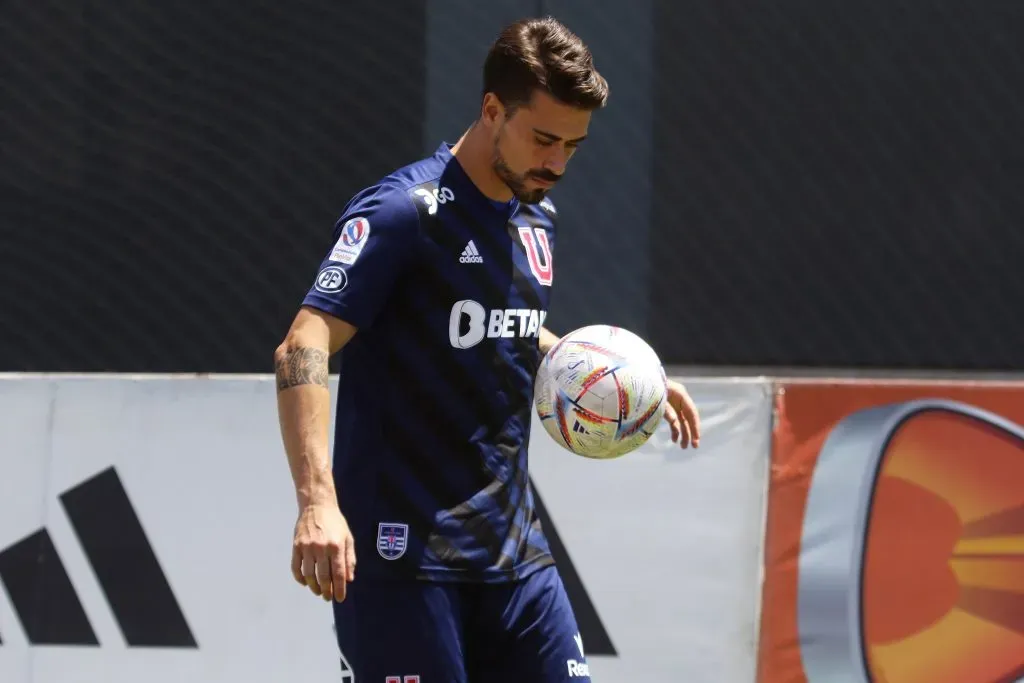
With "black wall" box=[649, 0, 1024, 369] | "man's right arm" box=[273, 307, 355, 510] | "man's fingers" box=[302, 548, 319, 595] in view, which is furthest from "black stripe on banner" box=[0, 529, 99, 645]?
"man's fingers" box=[302, 548, 319, 595]

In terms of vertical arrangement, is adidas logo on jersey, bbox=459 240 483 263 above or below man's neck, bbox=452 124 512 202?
below

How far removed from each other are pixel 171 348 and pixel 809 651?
8.68ft

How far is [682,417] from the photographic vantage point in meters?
3.23

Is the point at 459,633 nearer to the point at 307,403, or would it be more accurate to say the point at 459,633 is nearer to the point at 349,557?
the point at 349,557

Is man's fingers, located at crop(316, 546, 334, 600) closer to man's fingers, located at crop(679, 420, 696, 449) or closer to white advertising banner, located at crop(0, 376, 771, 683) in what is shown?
man's fingers, located at crop(679, 420, 696, 449)

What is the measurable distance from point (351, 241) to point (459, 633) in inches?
32.6

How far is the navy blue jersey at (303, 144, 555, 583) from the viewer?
2.66 metres

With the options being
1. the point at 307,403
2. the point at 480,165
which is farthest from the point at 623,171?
the point at 307,403

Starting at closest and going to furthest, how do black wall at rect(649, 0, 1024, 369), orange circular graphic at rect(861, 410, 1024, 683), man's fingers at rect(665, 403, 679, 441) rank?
man's fingers at rect(665, 403, 679, 441) → orange circular graphic at rect(861, 410, 1024, 683) → black wall at rect(649, 0, 1024, 369)

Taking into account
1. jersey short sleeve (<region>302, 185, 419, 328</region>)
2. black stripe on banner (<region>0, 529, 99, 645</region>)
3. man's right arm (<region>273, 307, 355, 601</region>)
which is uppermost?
jersey short sleeve (<region>302, 185, 419, 328</region>)

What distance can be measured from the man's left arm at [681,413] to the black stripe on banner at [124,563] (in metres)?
2.14

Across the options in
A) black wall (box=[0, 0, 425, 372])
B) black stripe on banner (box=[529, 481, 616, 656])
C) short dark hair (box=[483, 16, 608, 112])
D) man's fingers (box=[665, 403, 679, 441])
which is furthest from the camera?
black wall (box=[0, 0, 425, 372])

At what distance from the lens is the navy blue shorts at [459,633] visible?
262cm

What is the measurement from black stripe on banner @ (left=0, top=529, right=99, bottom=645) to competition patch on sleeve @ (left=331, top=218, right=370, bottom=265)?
8.82 ft
